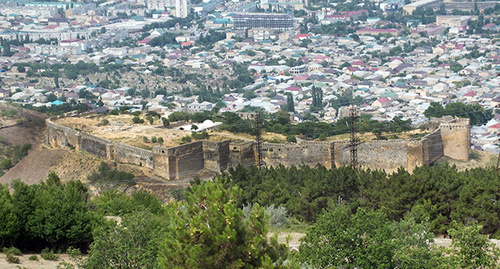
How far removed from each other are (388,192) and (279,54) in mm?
58998

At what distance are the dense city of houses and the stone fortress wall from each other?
10142mm

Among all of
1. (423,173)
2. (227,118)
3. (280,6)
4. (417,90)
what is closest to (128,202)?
(423,173)

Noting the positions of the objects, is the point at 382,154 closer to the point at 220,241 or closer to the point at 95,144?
the point at 95,144

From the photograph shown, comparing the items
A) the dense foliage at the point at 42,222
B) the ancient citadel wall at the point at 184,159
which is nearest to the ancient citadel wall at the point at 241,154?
the ancient citadel wall at the point at 184,159

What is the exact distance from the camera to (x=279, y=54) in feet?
255

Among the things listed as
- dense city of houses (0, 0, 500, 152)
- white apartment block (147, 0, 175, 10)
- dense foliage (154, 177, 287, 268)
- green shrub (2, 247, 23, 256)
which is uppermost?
dense foliage (154, 177, 287, 268)

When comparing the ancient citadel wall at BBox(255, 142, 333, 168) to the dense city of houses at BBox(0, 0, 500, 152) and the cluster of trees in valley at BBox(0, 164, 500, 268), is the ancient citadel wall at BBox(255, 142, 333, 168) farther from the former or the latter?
the dense city of houses at BBox(0, 0, 500, 152)

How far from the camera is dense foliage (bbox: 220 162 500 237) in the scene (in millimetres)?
17812

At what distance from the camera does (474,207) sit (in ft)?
58.9

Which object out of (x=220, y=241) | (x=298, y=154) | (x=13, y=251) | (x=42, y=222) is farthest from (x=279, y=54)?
(x=220, y=241)

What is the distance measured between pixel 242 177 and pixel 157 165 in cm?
482

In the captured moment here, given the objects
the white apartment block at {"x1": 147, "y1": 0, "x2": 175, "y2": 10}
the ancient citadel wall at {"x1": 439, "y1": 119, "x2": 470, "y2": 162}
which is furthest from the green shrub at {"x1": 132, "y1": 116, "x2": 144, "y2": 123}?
the white apartment block at {"x1": 147, "y1": 0, "x2": 175, "y2": 10}

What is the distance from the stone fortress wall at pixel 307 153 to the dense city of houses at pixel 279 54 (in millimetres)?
10142

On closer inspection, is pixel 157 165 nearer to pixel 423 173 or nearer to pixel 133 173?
pixel 133 173
